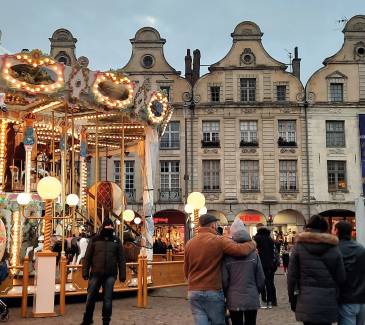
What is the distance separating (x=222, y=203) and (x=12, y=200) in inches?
755

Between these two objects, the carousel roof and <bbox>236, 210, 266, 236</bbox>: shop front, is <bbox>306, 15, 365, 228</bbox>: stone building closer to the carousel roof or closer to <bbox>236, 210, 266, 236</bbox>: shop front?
<bbox>236, 210, 266, 236</bbox>: shop front

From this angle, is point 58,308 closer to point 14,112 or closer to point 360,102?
point 14,112

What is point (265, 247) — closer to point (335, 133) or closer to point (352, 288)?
point (352, 288)

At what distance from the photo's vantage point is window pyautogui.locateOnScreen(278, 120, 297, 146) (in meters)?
31.9

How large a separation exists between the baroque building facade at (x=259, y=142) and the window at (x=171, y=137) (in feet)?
0.19

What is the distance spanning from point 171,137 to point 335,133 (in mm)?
9505

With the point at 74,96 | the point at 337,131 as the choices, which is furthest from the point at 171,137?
the point at 74,96

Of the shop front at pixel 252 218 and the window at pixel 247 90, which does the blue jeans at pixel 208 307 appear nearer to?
the shop front at pixel 252 218

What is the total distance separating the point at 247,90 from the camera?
106ft

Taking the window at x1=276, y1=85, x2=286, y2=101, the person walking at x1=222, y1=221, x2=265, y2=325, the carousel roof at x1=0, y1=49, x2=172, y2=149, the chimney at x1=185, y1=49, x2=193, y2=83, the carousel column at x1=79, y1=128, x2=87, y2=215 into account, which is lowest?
the person walking at x1=222, y1=221, x2=265, y2=325

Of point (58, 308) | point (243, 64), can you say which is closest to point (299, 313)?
point (58, 308)

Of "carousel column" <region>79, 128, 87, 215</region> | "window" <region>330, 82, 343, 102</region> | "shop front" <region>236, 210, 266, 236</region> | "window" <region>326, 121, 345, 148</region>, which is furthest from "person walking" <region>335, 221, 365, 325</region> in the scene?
"window" <region>330, 82, 343, 102</region>

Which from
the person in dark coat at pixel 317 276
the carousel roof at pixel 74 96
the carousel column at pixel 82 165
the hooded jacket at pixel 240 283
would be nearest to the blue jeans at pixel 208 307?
the hooded jacket at pixel 240 283

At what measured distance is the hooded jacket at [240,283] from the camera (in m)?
5.32
